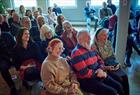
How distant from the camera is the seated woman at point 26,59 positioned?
3158 millimetres

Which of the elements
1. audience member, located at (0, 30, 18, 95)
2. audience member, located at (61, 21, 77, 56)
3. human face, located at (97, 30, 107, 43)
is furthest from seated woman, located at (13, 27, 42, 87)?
human face, located at (97, 30, 107, 43)

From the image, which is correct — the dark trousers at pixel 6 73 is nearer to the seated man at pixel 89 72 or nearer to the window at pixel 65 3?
the seated man at pixel 89 72

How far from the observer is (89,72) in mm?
2645

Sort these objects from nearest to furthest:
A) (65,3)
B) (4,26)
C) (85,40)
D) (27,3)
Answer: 1. (85,40)
2. (4,26)
3. (65,3)
4. (27,3)

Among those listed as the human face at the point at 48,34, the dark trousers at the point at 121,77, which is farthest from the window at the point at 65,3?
the dark trousers at the point at 121,77

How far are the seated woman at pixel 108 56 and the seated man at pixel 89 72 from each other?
189mm

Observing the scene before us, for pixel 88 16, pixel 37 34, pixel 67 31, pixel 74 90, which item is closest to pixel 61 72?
pixel 74 90

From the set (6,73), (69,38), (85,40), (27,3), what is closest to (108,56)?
(85,40)

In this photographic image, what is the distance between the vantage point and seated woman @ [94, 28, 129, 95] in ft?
9.82

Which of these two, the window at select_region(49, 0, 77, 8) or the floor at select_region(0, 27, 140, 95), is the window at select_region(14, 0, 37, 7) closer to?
the window at select_region(49, 0, 77, 8)

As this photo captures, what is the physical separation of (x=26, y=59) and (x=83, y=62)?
3.32 feet

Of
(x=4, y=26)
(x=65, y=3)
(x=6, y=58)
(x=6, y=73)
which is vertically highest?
(x=65, y=3)

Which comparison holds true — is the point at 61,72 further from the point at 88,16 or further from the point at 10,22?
the point at 88,16

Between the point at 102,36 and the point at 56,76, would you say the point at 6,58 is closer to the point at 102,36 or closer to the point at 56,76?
the point at 56,76
